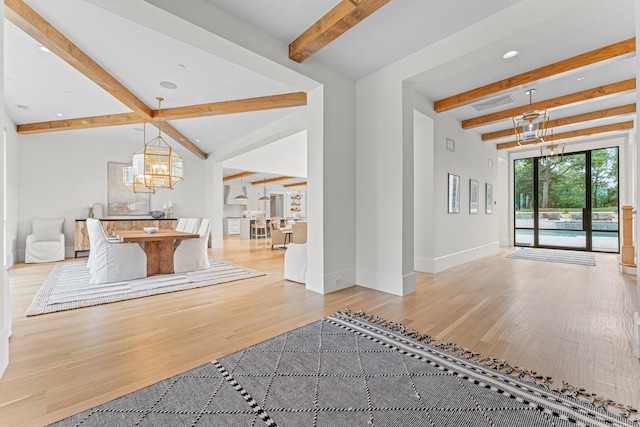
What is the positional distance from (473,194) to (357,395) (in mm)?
5722

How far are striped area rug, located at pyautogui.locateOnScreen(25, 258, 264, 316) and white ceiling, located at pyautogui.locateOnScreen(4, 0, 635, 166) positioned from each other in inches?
112

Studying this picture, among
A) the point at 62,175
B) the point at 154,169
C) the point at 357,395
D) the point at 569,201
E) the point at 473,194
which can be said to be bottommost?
the point at 357,395

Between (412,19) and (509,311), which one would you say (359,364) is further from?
(412,19)

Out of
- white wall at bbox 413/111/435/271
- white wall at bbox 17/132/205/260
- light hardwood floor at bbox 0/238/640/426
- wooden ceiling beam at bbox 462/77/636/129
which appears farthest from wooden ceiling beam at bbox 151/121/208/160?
wooden ceiling beam at bbox 462/77/636/129

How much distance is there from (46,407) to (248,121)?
519 centimetres

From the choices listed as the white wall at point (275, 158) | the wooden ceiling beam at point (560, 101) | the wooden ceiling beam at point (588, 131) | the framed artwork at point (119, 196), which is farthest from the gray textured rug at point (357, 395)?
the framed artwork at point (119, 196)

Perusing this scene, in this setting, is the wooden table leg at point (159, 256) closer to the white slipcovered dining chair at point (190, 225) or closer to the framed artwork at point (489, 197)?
the white slipcovered dining chair at point (190, 225)

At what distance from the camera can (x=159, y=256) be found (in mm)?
4664

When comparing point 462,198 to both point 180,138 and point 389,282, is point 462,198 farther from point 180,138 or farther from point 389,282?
point 180,138

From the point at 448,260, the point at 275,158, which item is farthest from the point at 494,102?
the point at 275,158

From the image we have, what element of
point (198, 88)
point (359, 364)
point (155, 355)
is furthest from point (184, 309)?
point (198, 88)

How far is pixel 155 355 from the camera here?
203 cm

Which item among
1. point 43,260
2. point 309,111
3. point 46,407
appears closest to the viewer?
point 46,407

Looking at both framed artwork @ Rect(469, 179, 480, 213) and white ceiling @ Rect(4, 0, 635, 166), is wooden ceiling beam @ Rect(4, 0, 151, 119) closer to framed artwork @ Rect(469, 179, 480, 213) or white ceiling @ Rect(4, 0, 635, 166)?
white ceiling @ Rect(4, 0, 635, 166)
